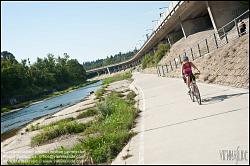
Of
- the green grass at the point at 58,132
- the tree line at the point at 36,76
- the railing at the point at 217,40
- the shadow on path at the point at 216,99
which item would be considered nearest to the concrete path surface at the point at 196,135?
the shadow on path at the point at 216,99

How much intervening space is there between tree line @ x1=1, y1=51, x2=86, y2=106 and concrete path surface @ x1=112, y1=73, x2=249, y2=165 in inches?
2604

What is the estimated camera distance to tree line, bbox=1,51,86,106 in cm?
8106

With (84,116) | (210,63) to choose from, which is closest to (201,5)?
(210,63)

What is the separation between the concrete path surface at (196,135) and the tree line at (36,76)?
217 feet

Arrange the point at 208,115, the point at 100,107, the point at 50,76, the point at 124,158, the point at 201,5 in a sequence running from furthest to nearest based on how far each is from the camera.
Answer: the point at 50,76, the point at 201,5, the point at 100,107, the point at 208,115, the point at 124,158

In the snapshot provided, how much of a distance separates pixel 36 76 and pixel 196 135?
110459 millimetres

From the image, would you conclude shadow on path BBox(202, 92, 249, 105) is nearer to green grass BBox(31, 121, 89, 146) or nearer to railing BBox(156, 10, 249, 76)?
green grass BBox(31, 121, 89, 146)

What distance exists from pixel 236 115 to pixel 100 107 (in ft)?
31.5

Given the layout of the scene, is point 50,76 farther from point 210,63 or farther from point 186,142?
point 186,142

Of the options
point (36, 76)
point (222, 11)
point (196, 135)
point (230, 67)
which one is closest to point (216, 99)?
point (196, 135)

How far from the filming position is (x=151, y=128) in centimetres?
1041

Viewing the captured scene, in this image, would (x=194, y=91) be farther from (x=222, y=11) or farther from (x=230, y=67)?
(x=222, y=11)

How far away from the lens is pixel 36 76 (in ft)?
375

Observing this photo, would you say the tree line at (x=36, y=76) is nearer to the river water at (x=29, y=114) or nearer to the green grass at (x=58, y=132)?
the river water at (x=29, y=114)
